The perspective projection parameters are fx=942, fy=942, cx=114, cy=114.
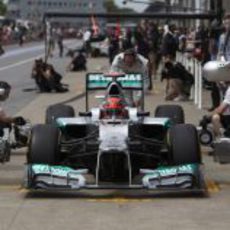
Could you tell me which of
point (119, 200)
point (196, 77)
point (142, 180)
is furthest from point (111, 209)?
point (196, 77)

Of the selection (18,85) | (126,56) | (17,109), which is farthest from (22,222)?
(18,85)

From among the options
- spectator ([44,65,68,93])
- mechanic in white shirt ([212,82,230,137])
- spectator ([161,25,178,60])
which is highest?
mechanic in white shirt ([212,82,230,137])

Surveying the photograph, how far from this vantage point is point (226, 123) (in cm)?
1306

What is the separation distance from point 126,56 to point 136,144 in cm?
436

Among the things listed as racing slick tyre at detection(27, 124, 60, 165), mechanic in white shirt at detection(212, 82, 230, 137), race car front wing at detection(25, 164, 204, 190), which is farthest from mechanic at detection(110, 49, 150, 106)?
→ race car front wing at detection(25, 164, 204, 190)

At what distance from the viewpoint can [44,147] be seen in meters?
10.2

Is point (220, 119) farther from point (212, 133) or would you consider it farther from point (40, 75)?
point (40, 75)

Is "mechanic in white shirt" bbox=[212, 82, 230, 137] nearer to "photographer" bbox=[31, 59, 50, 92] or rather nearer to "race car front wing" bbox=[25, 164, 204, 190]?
"race car front wing" bbox=[25, 164, 204, 190]

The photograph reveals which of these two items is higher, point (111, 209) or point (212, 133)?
point (111, 209)

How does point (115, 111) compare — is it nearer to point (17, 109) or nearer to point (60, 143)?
point (60, 143)

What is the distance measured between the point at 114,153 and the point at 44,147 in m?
0.81

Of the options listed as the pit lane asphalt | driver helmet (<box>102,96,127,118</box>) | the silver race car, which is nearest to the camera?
the pit lane asphalt

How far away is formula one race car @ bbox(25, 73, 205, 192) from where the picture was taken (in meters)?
9.81

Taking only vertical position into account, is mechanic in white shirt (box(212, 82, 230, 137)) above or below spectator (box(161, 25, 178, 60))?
above
